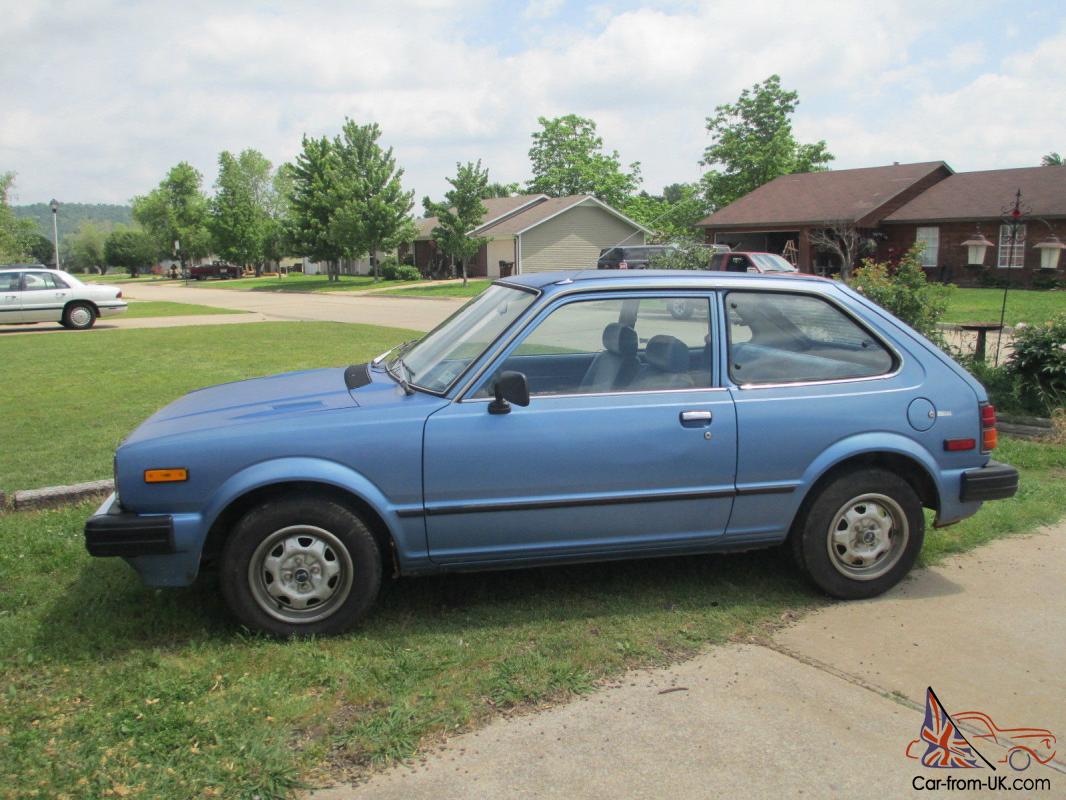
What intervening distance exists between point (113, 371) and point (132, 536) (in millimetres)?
10075

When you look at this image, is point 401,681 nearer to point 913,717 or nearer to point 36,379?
point 913,717

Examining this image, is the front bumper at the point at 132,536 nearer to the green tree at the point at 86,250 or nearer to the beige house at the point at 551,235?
the beige house at the point at 551,235

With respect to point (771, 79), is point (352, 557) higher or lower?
lower

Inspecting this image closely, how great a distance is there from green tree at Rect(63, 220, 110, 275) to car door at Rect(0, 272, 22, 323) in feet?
297

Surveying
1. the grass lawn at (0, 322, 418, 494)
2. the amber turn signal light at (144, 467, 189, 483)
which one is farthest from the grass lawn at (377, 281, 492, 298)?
the amber turn signal light at (144, 467, 189, 483)

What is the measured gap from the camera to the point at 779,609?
4.38 metres

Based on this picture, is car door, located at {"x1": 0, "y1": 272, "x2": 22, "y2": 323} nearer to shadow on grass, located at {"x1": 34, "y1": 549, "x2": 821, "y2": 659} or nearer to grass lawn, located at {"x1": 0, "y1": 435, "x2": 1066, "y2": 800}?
grass lawn, located at {"x1": 0, "y1": 435, "x2": 1066, "y2": 800}

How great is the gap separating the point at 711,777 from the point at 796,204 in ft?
132

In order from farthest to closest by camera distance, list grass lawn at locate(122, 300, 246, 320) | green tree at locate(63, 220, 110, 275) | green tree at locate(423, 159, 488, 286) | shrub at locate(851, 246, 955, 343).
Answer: green tree at locate(63, 220, 110, 275) < green tree at locate(423, 159, 488, 286) < grass lawn at locate(122, 300, 246, 320) < shrub at locate(851, 246, 955, 343)

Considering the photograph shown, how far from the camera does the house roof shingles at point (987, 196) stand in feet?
111

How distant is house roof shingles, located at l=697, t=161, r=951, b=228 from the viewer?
37875mm

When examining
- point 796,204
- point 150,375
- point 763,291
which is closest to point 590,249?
point 796,204

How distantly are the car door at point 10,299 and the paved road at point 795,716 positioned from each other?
2131 centimetres

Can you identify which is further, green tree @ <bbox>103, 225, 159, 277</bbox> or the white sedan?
green tree @ <bbox>103, 225, 159, 277</bbox>
